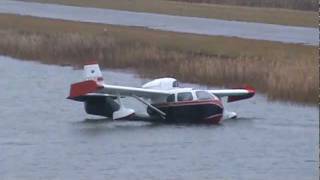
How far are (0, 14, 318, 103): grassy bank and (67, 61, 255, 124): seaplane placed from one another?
16.6ft

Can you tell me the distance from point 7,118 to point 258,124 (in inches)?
382

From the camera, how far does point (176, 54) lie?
5978 centimetres

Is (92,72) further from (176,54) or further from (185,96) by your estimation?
(176,54)

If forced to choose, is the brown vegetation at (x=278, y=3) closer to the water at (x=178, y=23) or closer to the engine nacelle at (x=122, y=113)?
the water at (x=178, y=23)

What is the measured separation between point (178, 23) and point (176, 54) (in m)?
17.8

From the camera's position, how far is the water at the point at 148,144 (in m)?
32.8

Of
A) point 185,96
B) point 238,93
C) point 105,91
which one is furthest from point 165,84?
point 238,93

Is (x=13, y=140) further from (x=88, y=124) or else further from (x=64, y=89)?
(x=64, y=89)

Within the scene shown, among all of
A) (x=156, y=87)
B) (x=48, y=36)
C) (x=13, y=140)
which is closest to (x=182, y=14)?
(x=48, y=36)

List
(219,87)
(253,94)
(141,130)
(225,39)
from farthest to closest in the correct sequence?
1. (225,39)
2. (219,87)
3. (253,94)
4. (141,130)

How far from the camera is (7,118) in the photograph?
142 ft

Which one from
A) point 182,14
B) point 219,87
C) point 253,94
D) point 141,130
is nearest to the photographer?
point 141,130

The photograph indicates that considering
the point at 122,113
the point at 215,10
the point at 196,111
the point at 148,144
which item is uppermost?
the point at 215,10

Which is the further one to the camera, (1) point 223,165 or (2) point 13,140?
(2) point 13,140
